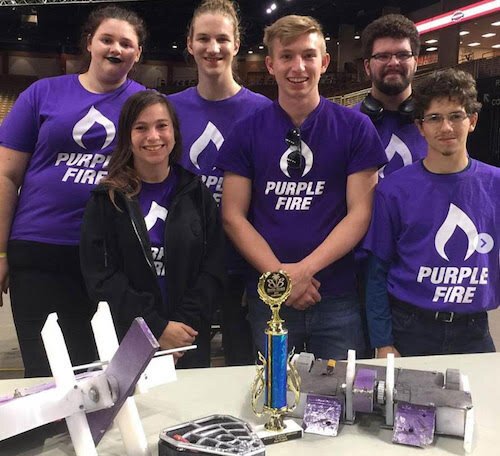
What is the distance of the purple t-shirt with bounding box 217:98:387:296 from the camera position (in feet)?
6.48

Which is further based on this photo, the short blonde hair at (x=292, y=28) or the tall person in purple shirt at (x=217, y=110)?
the tall person in purple shirt at (x=217, y=110)

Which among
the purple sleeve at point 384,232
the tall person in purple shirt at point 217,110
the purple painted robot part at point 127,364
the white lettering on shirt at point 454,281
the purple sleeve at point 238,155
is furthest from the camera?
the tall person in purple shirt at point 217,110

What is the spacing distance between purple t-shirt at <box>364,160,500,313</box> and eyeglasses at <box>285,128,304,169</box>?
0.33 m

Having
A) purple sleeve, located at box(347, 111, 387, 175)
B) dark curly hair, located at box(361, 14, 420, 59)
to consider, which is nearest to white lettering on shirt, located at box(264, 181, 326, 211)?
purple sleeve, located at box(347, 111, 387, 175)

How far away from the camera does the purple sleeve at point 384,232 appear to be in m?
1.89

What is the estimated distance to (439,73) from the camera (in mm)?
1896

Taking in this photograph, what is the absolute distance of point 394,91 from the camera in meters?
2.26

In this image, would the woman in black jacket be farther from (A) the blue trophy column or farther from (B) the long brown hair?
(A) the blue trophy column

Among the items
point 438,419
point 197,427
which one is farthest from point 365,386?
point 197,427

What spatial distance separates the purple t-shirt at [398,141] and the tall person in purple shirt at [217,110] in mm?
486

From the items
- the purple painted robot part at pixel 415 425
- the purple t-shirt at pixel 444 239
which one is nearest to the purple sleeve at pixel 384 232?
the purple t-shirt at pixel 444 239

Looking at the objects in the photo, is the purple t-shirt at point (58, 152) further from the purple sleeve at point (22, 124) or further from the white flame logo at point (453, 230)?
the white flame logo at point (453, 230)

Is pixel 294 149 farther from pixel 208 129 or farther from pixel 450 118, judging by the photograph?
pixel 450 118

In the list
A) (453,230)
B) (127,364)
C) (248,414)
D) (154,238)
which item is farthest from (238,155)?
(127,364)
